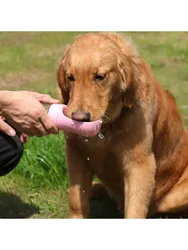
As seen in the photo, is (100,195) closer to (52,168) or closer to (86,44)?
(52,168)

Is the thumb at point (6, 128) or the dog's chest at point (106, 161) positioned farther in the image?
the dog's chest at point (106, 161)

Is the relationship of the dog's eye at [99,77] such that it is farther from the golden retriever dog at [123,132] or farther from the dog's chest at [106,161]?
the dog's chest at [106,161]

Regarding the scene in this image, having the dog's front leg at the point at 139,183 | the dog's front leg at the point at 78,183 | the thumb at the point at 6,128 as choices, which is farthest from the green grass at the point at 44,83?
the thumb at the point at 6,128

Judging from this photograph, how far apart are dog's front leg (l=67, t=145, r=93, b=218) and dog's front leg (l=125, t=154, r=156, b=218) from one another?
392 mm

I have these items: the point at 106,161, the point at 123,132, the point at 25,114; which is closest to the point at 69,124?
the point at 25,114

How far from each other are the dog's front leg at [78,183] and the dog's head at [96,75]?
52 cm

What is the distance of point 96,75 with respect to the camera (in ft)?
15.0

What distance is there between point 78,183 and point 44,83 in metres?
4.51

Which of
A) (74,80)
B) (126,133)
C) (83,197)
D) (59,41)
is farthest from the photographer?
(59,41)

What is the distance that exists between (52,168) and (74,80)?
158 cm

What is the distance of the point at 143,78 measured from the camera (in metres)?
4.99

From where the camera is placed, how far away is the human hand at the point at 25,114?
454 cm

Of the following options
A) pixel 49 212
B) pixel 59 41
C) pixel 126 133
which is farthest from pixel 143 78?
pixel 59 41

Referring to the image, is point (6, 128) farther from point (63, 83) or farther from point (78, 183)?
point (78, 183)
